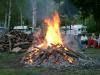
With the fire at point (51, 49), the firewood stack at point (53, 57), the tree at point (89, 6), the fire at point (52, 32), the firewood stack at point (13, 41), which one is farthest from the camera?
the tree at point (89, 6)

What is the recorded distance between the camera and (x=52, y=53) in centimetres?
1894

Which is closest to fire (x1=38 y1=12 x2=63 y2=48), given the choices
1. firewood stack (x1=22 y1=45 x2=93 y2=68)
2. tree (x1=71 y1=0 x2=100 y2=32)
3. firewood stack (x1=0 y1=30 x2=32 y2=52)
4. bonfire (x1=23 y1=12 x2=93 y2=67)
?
bonfire (x1=23 y1=12 x2=93 y2=67)

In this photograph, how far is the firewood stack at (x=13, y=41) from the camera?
29.7m

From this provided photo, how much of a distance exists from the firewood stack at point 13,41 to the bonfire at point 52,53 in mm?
8551

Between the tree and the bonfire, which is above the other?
the tree

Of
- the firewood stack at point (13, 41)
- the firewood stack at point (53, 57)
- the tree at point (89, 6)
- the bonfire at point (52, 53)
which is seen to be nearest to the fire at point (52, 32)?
the bonfire at point (52, 53)

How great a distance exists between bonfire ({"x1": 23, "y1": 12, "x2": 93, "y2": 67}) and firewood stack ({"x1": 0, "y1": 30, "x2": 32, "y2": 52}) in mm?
8551

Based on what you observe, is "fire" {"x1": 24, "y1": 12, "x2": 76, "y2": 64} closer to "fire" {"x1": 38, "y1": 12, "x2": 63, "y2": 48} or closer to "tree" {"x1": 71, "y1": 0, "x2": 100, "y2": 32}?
Result: "fire" {"x1": 38, "y1": 12, "x2": 63, "y2": 48}

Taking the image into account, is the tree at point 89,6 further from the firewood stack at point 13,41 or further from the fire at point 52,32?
the fire at point 52,32

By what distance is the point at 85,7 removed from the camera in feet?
131

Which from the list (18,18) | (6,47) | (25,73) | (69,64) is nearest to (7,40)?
(6,47)

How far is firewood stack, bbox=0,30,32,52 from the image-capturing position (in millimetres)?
29664

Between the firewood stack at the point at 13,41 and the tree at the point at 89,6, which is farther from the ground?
the tree at the point at 89,6

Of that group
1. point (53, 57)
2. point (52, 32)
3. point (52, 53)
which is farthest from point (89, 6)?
point (53, 57)
